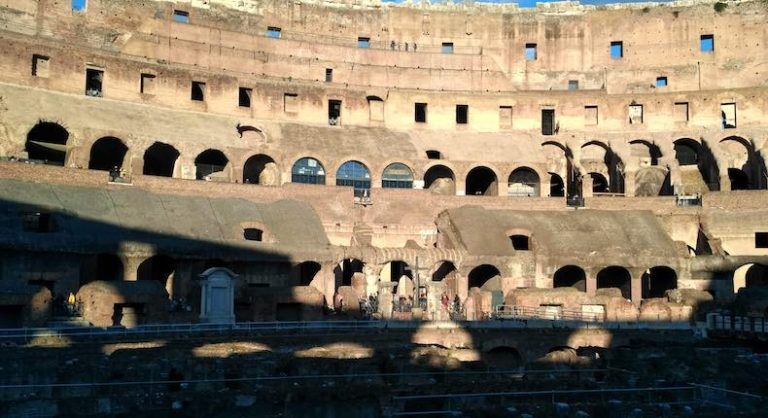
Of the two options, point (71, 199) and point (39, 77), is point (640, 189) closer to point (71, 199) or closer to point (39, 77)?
point (71, 199)

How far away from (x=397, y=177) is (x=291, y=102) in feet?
32.5

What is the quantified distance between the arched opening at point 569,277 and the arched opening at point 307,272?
1317 centimetres

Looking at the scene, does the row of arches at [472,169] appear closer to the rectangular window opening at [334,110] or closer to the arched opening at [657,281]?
the rectangular window opening at [334,110]

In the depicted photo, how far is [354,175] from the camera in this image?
152ft

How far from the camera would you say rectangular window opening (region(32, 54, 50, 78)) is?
42469 millimetres

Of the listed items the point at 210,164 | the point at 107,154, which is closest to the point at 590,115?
the point at 210,164

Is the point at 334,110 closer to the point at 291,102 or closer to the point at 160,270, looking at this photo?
the point at 291,102

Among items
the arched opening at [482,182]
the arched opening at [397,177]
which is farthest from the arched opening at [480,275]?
the arched opening at [482,182]

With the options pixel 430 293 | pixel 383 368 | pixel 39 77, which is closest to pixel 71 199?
pixel 39 77

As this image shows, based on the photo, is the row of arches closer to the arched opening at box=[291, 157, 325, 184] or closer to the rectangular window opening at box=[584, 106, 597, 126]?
the arched opening at box=[291, 157, 325, 184]

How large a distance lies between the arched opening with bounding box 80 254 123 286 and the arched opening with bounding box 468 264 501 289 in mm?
18214

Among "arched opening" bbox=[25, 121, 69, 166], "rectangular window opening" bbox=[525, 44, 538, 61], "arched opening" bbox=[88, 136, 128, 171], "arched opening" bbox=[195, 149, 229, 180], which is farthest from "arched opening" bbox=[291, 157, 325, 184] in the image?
"rectangular window opening" bbox=[525, 44, 538, 61]

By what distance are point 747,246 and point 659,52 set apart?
21.9 m

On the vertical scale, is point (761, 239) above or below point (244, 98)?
below
